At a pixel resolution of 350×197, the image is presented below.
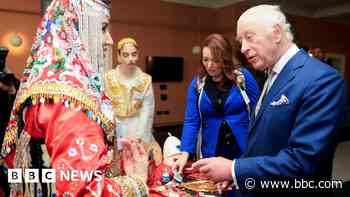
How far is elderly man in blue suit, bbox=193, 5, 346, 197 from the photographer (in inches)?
34.8

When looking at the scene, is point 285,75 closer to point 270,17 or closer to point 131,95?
point 270,17

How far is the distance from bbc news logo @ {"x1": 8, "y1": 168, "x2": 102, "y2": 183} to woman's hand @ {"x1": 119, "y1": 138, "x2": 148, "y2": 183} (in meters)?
0.22

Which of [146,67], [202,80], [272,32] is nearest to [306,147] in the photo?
[272,32]

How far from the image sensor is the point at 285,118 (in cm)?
95

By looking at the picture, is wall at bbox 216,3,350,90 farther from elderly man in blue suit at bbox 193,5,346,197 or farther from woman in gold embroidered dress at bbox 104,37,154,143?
elderly man in blue suit at bbox 193,5,346,197

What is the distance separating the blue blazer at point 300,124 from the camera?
2.89 feet

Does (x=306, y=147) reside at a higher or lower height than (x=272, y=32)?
lower

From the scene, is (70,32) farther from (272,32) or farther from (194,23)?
(194,23)

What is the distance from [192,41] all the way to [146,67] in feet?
4.01

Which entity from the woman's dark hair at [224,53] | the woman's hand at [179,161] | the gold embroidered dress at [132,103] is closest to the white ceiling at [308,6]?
the gold embroidered dress at [132,103]

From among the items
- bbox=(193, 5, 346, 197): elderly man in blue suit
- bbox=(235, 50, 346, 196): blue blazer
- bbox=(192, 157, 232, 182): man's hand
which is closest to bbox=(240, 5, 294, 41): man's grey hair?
bbox=(193, 5, 346, 197): elderly man in blue suit

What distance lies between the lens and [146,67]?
5547 millimetres

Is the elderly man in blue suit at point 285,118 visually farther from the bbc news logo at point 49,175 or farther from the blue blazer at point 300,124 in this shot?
the bbc news logo at point 49,175

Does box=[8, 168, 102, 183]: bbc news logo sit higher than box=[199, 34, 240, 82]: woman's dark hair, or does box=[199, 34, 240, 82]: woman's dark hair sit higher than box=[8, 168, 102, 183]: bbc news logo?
box=[199, 34, 240, 82]: woman's dark hair
